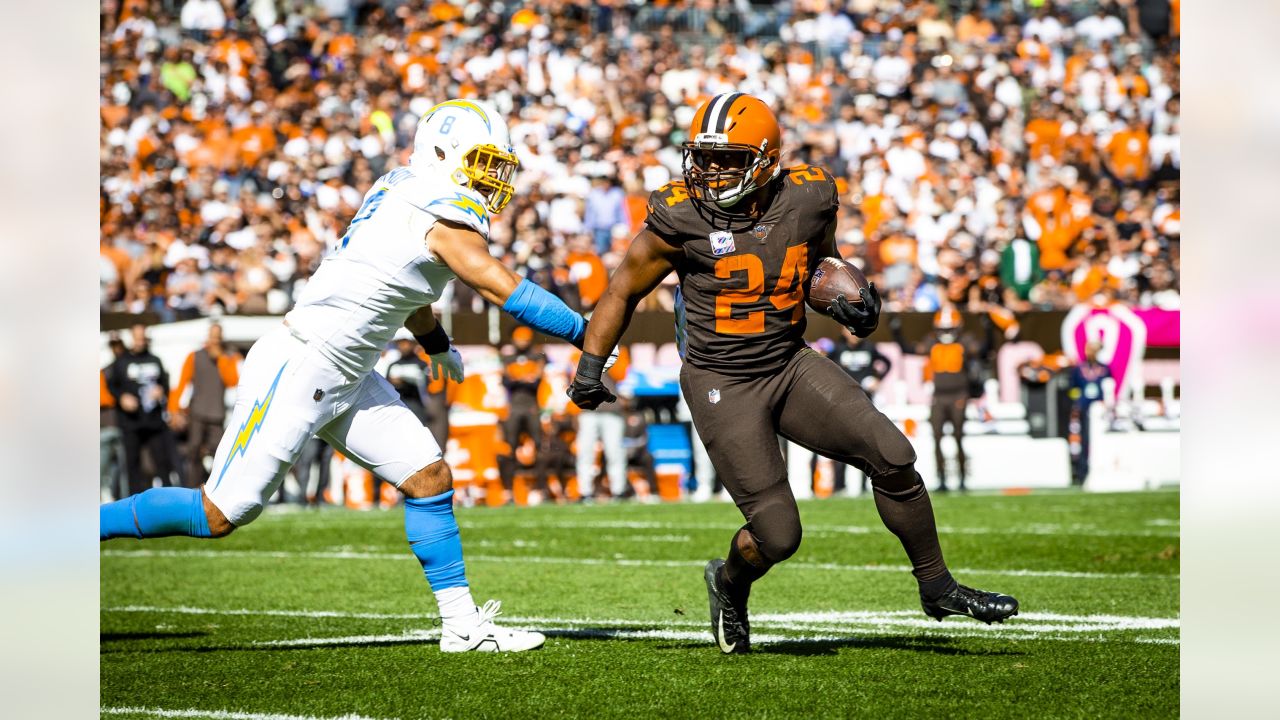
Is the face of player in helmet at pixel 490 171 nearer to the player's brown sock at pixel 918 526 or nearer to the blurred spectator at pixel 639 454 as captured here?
the player's brown sock at pixel 918 526

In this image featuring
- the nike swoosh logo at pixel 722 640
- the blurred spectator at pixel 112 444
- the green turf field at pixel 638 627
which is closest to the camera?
the green turf field at pixel 638 627

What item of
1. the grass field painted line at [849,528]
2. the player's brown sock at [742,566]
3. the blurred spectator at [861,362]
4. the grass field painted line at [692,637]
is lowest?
the grass field painted line at [849,528]

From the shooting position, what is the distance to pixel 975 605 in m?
5.01

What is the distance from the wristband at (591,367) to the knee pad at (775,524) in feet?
2.20

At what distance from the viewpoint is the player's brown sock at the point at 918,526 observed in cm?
511

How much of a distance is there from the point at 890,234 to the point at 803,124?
262 centimetres

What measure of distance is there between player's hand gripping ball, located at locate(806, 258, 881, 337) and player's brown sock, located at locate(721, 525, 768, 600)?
790 millimetres

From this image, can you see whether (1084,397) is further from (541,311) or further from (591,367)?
(541,311)

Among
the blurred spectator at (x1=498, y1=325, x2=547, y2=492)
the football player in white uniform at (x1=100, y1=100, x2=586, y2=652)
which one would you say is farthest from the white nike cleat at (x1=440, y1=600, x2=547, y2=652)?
the blurred spectator at (x1=498, y1=325, x2=547, y2=492)

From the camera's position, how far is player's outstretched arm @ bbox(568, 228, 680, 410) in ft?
16.8

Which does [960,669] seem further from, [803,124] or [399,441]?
[803,124]

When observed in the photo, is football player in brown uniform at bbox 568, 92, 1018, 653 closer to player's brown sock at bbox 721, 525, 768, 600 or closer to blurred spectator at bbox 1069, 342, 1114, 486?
player's brown sock at bbox 721, 525, 768, 600

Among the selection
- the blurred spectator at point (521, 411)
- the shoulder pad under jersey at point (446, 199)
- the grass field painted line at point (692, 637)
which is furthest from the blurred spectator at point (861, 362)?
the shoulder pad under jersey at point (446, 199)
